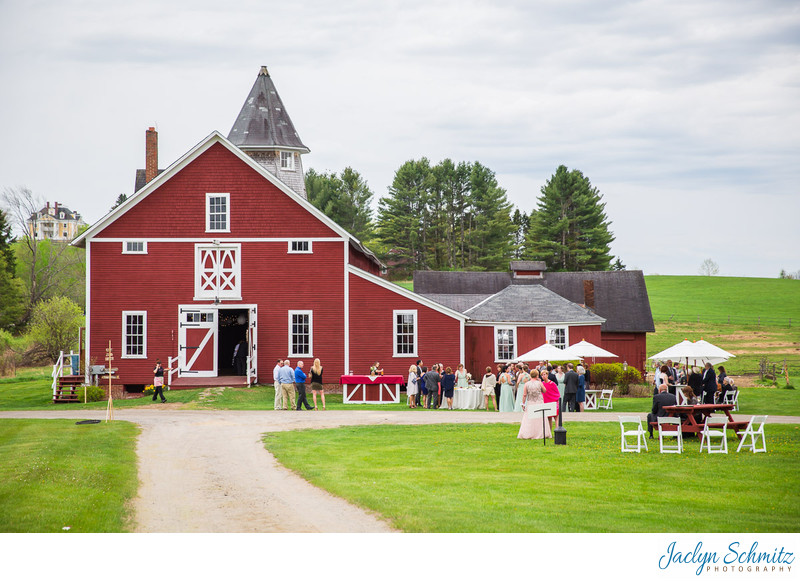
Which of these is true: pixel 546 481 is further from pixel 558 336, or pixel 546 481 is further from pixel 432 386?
pixel 558 336

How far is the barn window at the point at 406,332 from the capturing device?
108 ft

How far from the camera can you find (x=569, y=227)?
Answer: 7831cm

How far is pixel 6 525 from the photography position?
35.5 ft

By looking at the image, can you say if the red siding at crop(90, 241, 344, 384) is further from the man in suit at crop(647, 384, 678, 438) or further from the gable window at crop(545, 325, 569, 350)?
the man in suit at crop(647, 384, 678, 438)

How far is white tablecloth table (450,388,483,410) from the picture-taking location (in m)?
27.6

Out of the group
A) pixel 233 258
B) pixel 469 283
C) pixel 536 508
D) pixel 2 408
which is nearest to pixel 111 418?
pixel 2 408

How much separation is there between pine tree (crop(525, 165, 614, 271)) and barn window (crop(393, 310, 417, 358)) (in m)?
44.7

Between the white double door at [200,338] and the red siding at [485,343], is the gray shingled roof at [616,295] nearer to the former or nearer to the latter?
the red siding at [485,343]

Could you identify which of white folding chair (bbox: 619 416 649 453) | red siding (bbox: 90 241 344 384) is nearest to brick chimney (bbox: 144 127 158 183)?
red siding (bbox: 90 241 344 384)

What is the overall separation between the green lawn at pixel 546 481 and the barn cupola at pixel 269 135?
2781 cm

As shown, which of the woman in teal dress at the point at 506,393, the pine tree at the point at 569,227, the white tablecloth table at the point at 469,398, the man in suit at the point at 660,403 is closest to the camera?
the man in suit at the point at 660,403

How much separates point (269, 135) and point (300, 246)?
14072 millimetres
